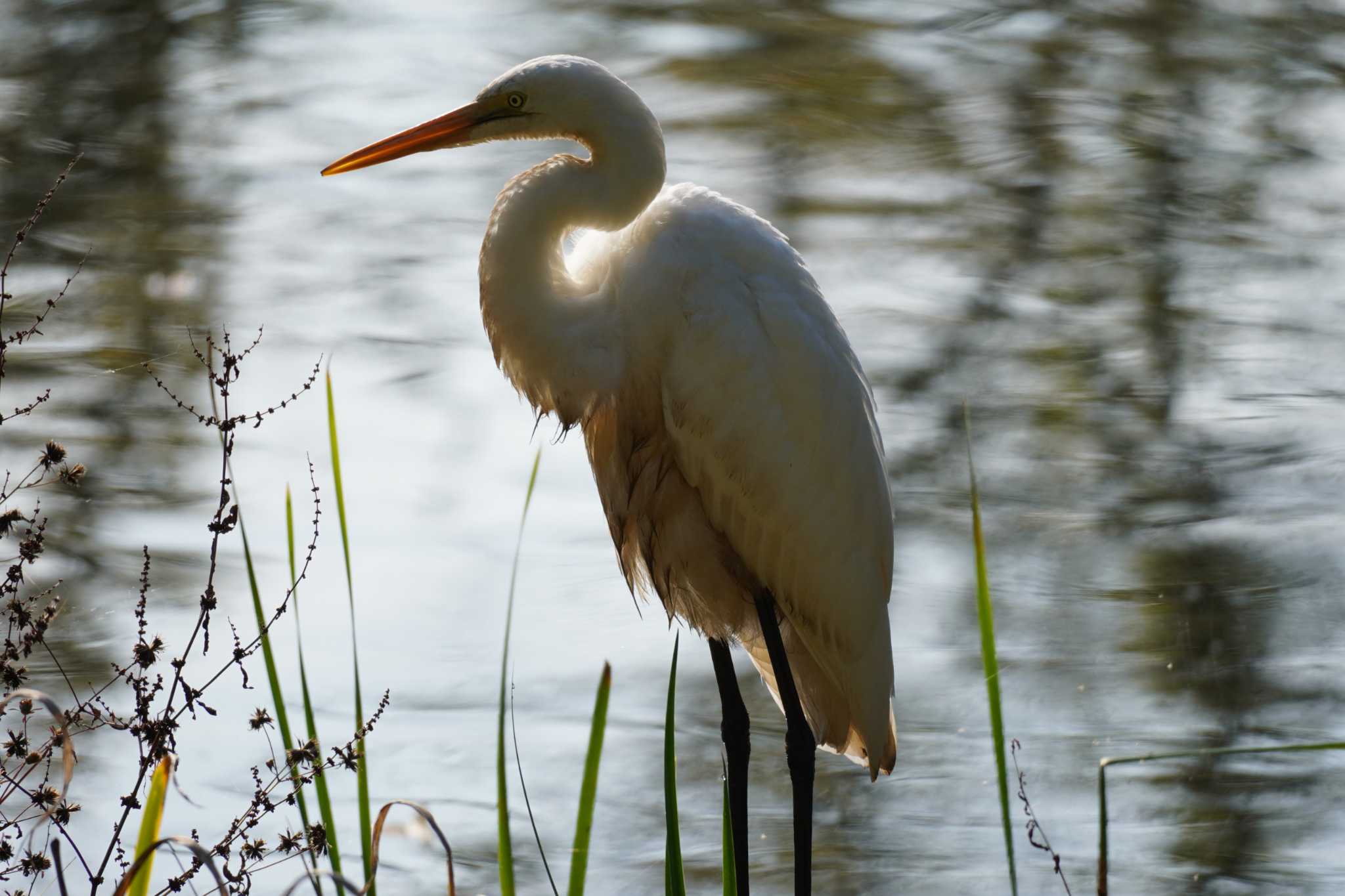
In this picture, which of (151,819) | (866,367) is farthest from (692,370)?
(866,367)

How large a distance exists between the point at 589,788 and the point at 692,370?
101cm

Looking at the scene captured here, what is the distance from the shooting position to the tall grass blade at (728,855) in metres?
1.84

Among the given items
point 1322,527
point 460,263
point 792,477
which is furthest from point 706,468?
point 460,263

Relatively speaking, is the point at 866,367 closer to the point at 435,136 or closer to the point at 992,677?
the point at 435,136

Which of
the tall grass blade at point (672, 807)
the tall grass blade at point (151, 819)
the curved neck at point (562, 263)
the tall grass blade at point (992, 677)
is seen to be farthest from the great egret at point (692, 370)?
the tall grass blade at point (151, 819)

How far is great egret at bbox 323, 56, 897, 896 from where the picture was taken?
101 inches

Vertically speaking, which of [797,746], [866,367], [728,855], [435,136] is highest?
[435,136]

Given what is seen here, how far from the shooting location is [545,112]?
8.34 ft

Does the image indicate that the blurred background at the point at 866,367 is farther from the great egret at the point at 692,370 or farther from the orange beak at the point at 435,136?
the orange beak at the point at 435,136

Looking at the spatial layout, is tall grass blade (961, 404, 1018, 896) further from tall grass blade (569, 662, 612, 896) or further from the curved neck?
the curved neck

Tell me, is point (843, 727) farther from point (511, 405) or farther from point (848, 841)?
point (511, 405)

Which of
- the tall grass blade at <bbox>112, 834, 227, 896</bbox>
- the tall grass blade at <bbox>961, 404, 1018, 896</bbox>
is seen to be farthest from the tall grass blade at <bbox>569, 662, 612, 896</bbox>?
the tall grass blade at <bbox>961, 404, 1018, 896</bbox>

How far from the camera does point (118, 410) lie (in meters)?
4.99

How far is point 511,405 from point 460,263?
1145mm
